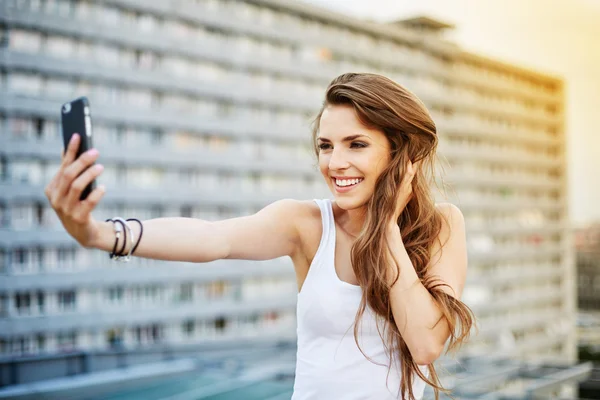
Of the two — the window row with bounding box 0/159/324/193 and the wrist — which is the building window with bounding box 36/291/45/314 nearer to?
the window row with bounding box 0/159/324/193

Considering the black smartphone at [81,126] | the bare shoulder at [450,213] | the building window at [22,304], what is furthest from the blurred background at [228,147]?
the black smartphone at [81,126]

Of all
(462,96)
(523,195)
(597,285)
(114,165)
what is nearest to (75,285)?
(114,165)

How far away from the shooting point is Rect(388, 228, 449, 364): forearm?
1.86m

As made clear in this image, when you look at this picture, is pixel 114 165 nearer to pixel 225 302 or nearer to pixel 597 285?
pixel 225 302

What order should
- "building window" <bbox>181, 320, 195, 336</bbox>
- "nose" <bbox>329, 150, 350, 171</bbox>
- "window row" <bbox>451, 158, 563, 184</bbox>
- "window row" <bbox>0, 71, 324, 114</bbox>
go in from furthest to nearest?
"window row" <bbox>451, 158, 563, 184</bbox>, "building window" <bbox>181, 320, 195, 336</bbox>, "window row" <bbox>0, 71, 324, 114</bbox>, "nose" <bbox>329, 150, 350, 171</bbox>

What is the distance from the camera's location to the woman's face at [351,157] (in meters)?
1.96

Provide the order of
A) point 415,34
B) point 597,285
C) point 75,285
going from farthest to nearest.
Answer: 1. point 597,285
2. point 415,34
3. point 75,285

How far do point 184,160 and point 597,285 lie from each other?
86.7 metres

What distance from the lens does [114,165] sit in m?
37.3

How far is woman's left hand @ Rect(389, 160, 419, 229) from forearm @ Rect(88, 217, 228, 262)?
0.48 meters

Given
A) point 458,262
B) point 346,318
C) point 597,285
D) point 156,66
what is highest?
point 156,66

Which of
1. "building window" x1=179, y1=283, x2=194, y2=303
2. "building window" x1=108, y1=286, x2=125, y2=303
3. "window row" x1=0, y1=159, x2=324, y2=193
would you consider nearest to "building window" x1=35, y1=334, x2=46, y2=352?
"building window" x1=108, y1=286, x2=125, y2=303

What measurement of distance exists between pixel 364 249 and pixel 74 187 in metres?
0.77

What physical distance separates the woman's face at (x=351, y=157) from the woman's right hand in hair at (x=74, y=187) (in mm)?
651
